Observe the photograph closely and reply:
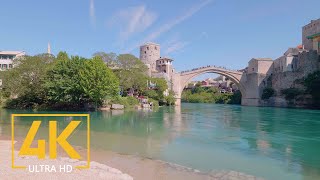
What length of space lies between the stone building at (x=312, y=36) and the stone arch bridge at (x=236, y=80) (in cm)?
1207

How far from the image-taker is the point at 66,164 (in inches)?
276

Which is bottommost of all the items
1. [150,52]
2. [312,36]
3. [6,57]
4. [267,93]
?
[267,93]

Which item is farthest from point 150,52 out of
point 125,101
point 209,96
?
point 125,101

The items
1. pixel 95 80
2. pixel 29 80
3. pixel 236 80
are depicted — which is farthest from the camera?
pixel 236 80

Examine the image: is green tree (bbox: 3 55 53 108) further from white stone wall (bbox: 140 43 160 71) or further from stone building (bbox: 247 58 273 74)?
stone building (bbox: 247 58 273 74)

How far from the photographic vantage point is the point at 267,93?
182 ft

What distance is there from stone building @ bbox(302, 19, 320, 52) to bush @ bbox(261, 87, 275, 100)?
10.8 meters

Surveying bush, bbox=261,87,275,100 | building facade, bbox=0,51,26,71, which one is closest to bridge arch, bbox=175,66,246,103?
bush, bbox=261,87,275,100

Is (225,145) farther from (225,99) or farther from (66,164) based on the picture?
(225,99)

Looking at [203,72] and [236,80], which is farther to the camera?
[236,80]

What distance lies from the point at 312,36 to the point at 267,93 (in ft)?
43.4

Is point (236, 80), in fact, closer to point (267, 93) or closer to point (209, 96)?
point (267, 93)

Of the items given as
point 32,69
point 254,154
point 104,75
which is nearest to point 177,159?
point 254,154

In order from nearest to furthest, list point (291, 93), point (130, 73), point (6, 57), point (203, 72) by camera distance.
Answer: point (130, 73) → point (291, 93) → point (6, 57) → point (203, 72)
